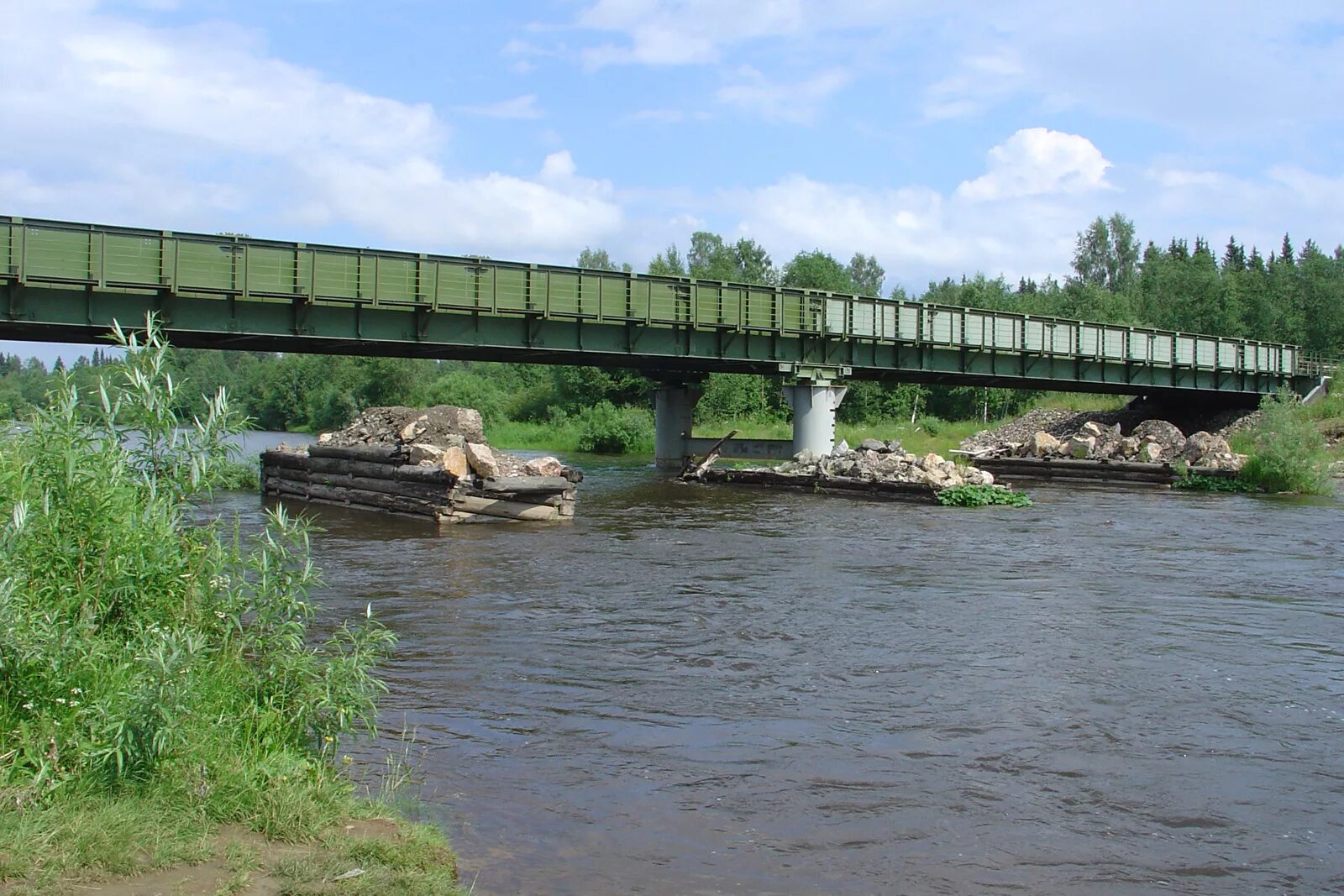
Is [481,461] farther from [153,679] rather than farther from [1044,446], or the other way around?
[1044,446]

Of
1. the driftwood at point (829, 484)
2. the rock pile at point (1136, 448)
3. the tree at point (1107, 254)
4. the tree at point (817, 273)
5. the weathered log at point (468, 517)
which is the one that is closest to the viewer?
the weathered log at point (468, 517)

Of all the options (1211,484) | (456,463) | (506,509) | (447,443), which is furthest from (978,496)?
(456,463)

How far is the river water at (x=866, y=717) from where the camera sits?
6.78 meters

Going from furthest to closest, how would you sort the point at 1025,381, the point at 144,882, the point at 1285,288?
the point at 1285,288, the point at 1025,381, the point at 144,882

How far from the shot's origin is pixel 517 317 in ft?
111

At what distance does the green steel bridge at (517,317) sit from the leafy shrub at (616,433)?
15.1 meters

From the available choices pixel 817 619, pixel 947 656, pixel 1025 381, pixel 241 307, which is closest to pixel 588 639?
pixel 817 619

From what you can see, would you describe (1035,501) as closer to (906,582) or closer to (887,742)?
(906,582)

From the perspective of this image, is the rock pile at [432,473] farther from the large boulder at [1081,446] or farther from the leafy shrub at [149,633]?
the large boulder at [1081,446]

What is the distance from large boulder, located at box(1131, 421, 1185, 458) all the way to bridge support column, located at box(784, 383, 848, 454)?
15.8 meters

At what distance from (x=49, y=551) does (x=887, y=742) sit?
6394 millimetres

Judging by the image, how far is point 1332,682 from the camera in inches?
442

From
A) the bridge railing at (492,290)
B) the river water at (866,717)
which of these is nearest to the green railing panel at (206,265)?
the bridge railing at (492,290)

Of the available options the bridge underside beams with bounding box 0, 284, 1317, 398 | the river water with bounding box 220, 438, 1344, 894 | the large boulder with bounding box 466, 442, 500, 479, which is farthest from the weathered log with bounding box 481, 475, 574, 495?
the bridge underside beams with bounding box 0, 284, 1317, 398
